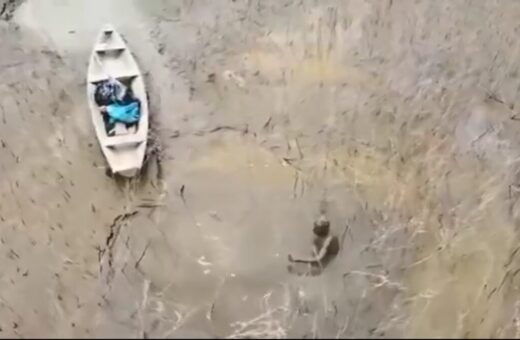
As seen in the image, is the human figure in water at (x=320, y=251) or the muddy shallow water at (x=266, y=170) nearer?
the muddy shallow water at (x=266, y=170)

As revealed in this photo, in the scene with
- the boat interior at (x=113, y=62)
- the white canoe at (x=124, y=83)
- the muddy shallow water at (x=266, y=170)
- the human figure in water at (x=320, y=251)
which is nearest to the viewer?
the muddy shallow water at (x=266, y=170)

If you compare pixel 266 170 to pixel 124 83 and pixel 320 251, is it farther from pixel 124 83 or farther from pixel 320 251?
pixel 124 83

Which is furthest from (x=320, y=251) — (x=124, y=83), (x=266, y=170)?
(x=124, y=83)

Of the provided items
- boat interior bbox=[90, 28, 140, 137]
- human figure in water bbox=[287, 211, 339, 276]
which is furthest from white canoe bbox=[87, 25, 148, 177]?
human figure in water bbox=[287, 211, 339, 276]

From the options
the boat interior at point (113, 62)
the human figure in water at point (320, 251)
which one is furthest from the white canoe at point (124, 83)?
the human figure in water at point (320, 251)

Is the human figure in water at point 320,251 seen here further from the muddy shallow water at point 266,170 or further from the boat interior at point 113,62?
the boat interior at point 113,62

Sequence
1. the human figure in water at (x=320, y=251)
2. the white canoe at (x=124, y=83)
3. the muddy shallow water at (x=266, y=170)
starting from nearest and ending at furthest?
the muddy shallow water at (x=266, y=170) → the human figure in water at (x=320, y=251) → the white canoe at (x=124, y=83)

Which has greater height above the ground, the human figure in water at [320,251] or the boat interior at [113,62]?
the boat interior at [113,62]
